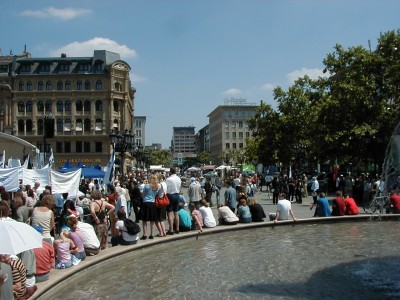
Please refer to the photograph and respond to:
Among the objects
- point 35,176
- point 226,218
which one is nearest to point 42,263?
point 226,218

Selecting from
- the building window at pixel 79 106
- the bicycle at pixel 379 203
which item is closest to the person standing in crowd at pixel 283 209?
the bicycle at pixel 379 203

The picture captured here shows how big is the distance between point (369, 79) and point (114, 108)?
198 ft

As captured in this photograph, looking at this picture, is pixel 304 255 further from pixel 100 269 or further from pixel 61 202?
pixel 61 202

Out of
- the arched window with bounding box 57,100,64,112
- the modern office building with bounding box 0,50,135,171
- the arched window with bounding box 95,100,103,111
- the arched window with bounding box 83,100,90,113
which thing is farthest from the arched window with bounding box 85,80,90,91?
the arched window with bounding box 57,100,64,112

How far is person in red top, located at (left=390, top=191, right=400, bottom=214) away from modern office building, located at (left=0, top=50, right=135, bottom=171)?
71.8 metres

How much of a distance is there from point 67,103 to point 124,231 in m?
79.3

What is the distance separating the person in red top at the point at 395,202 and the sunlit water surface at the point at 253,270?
12.0 feet

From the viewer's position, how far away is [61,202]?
667 inches

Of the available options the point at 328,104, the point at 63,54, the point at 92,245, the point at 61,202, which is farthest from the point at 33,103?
the point at 92,245

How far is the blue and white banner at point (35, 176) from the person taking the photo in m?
19.2

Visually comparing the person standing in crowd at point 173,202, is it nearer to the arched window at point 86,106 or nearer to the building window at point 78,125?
the arched window at point 86,106

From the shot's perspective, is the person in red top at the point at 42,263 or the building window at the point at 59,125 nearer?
the person in red top at the point at 42,263

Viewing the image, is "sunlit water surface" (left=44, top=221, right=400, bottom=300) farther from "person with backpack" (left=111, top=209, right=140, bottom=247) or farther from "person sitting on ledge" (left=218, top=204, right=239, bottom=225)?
"person sitting on ledge" (left=218, top=204, right=239, bottom=225)

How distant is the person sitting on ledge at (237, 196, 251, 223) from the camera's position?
1819 cm
